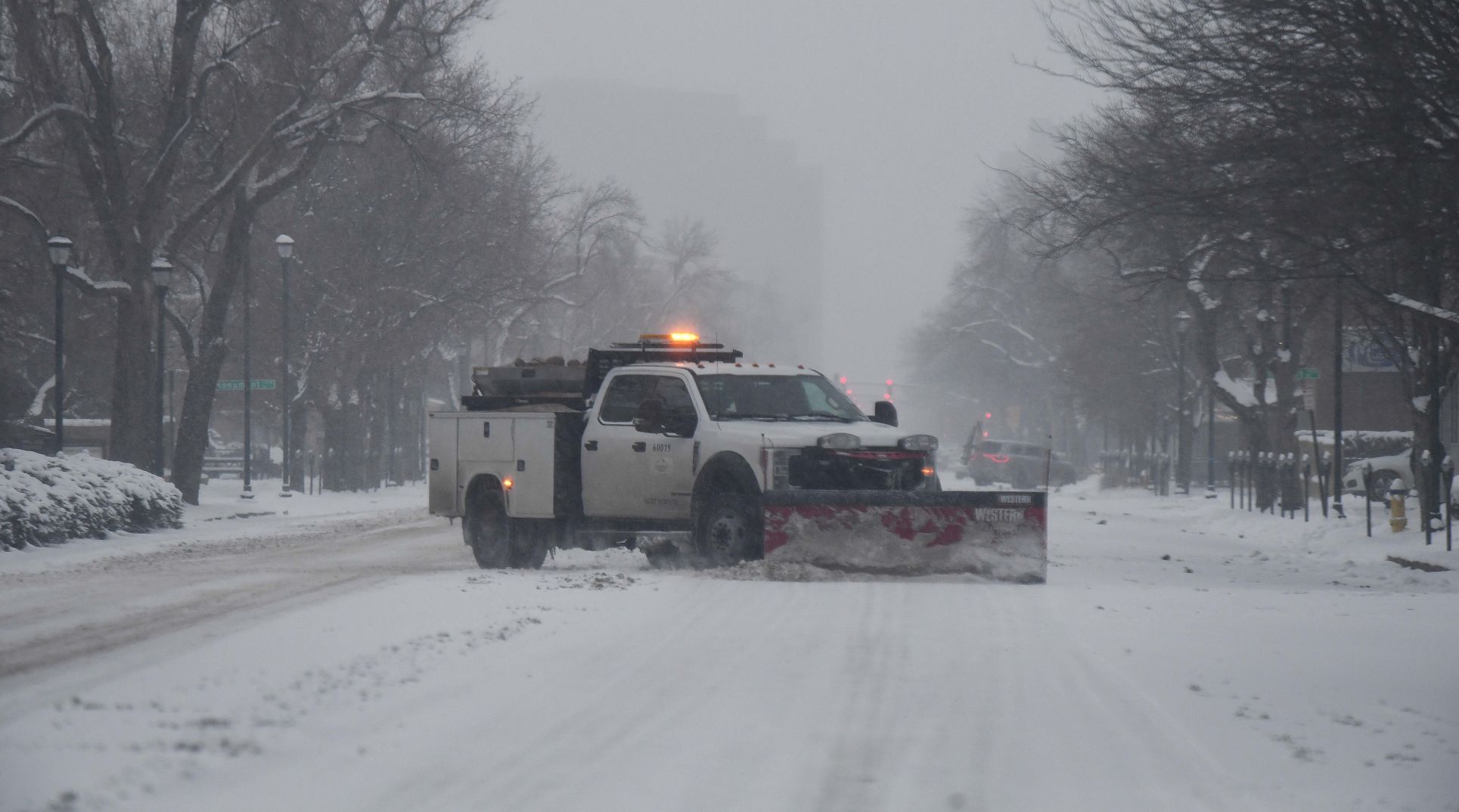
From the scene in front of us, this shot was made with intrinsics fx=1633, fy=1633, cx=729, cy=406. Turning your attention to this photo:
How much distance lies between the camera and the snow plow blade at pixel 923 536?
48.9 ft

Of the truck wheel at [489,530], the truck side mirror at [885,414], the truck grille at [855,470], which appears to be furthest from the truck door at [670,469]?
the truck side mirror at [885,414]

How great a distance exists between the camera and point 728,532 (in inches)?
603

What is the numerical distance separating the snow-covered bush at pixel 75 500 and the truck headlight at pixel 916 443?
11.3 m

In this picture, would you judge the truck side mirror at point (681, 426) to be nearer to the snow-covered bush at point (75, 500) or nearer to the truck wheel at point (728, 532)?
the truck wheel at point (728, 532)

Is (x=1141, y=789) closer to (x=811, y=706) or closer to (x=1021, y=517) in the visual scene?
(x=811, y=706)

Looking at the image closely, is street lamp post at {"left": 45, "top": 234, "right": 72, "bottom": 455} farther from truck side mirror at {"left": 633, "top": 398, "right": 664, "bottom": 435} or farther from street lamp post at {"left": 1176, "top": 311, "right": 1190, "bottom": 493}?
street lamp post at {"left": 1176, "top": 311, "right": 1190, "bottom": 493}

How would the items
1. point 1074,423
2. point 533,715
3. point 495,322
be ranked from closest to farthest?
point 533,715 → point 495,322 → point 1074,423


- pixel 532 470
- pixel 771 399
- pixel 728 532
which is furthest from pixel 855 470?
pixel 532 470

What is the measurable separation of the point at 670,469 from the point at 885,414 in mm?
2846

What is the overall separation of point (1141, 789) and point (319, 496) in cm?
3829

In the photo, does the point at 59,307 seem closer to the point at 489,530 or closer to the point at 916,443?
the point at 489,530

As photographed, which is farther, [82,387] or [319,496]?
[82,387]

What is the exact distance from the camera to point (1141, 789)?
21.3ft

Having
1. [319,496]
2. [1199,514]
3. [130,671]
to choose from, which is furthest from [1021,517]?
[319,496]
